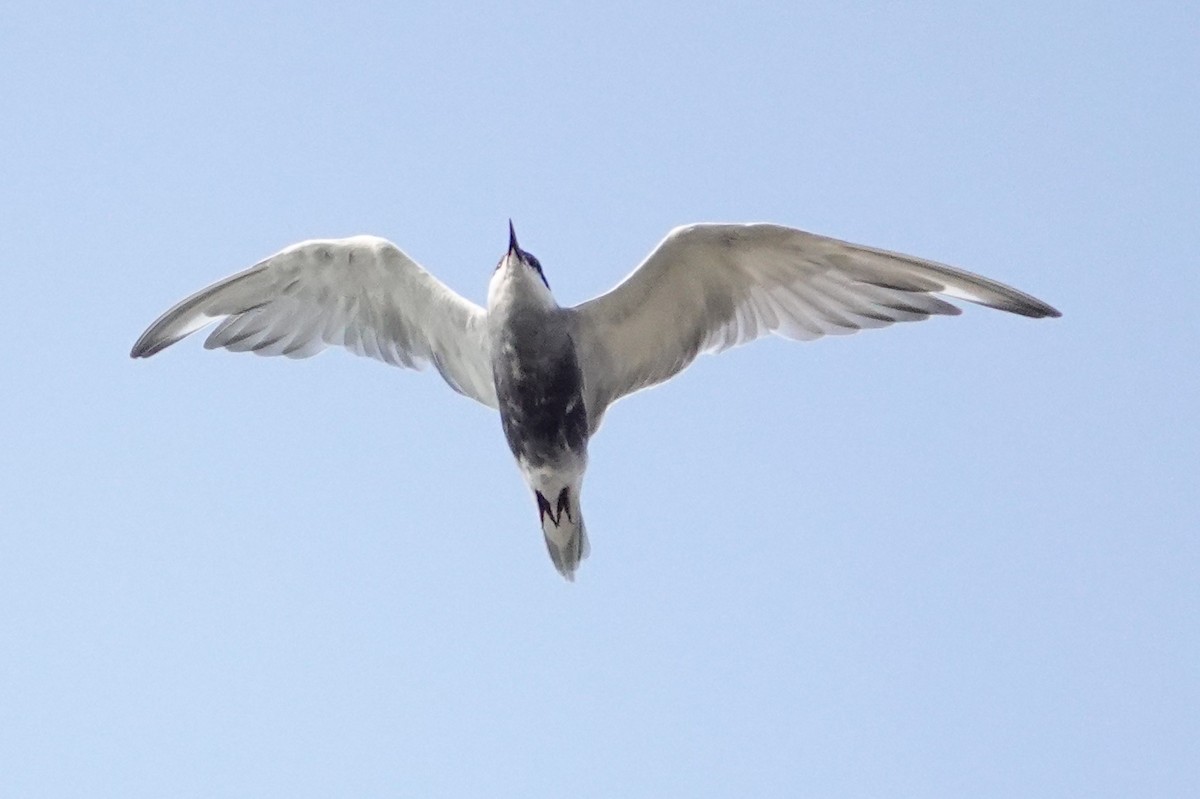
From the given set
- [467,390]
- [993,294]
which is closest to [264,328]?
[467,390]

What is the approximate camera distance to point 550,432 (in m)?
10.0

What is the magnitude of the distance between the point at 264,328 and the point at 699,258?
2.96 m

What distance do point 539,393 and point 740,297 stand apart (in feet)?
4.78

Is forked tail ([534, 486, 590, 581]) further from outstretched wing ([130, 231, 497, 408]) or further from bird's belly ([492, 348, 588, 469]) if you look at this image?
outstretched wing ([130, 231, 497, 408])

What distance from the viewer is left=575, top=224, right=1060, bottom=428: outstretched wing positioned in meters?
9.80

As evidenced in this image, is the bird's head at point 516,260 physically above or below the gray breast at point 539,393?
above

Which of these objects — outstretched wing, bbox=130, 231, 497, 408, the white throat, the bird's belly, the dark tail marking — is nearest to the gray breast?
the bird's belly

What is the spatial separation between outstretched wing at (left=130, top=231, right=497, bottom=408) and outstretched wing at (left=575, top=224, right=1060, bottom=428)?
0.81 meters

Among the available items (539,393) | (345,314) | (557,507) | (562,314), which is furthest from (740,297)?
(345,314)

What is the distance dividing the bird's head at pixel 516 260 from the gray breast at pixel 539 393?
376 millimetres

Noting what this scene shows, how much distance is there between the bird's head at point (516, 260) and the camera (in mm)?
9883

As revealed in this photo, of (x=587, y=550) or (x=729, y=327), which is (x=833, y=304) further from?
(x=587, y=550)

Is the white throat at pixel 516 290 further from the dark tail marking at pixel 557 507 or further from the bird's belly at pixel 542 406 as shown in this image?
the dark tail marking at pixel 557 507

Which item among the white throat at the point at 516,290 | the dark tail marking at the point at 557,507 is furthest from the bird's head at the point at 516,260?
the dark tail marking at the point at 557,507
